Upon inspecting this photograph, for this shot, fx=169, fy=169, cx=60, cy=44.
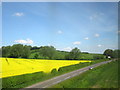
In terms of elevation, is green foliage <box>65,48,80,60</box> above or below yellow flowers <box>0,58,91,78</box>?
above

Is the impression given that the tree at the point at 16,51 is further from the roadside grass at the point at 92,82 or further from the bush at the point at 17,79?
the roadside grass at the point at 92,82

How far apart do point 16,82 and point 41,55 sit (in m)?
54.3

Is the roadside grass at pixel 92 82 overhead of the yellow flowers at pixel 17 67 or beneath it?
beneath

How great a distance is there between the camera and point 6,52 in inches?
2223

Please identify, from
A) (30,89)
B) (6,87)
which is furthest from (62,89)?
(6,87)

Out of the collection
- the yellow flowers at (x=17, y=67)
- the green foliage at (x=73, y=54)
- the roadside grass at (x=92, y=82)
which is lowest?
the roadside grass at (x=92, y=82)

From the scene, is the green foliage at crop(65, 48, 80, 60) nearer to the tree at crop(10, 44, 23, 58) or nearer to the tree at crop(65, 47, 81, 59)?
the tree at crop(65, 47, 81, 59)

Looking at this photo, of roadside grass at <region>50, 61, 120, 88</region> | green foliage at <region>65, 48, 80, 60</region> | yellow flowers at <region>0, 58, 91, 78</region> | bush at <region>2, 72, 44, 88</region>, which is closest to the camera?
roadside grass at <region>50, 61, 120, 88</region>

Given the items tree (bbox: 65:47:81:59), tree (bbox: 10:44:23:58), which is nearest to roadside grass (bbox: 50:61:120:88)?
tree (bbox: 10:44:23:58)

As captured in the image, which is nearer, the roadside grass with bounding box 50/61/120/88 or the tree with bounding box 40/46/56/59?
the roadside grass with bounding box 50/61/120/88

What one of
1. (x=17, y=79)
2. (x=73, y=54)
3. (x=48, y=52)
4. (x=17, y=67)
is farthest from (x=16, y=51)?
Result: (x=17, y=79)

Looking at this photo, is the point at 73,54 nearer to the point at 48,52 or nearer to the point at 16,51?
the point at 48,52

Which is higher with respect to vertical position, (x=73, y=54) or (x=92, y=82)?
(x=73, y=54)

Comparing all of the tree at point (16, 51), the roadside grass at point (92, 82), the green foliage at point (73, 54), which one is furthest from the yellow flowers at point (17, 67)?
the green foliage at point (73, 54)
